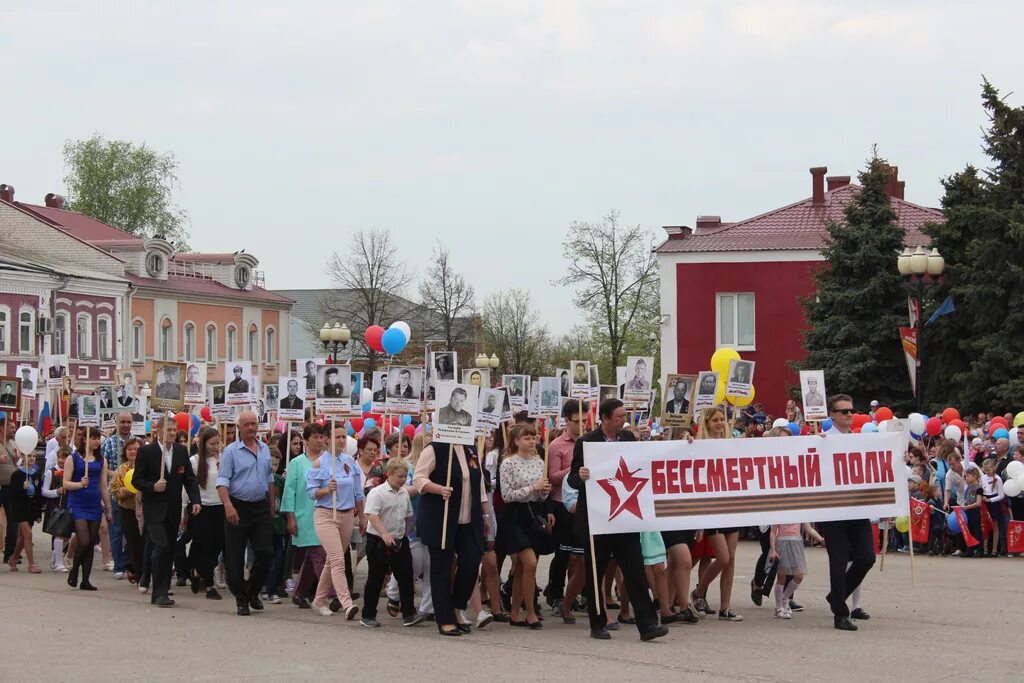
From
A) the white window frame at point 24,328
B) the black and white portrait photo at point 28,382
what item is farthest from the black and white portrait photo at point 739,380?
the white window frame at point 24,328

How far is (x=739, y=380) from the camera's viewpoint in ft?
65.2

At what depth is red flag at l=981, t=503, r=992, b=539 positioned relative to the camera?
69.7 feet

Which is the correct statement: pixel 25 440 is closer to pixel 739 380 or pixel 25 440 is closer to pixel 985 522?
pixel 739 380

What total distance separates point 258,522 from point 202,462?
157 cm

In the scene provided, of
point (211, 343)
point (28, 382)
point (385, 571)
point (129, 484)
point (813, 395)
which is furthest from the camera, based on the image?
point (211, 343)

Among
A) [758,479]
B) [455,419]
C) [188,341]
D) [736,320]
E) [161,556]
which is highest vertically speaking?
[188,341]

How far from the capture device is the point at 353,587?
1642 centimetres

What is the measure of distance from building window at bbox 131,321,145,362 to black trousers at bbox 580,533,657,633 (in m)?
56.3

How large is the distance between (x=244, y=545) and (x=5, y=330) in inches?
1852

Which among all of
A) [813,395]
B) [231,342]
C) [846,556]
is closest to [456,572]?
[846,556]

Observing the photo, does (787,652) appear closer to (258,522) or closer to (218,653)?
(218,653)

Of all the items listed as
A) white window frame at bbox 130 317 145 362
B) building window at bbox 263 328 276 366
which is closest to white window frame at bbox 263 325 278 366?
Answer: building window at bbox 263 328 276 366

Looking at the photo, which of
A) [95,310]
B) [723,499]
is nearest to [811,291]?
[95,310]

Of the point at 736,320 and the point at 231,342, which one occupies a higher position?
the point at 231,342
